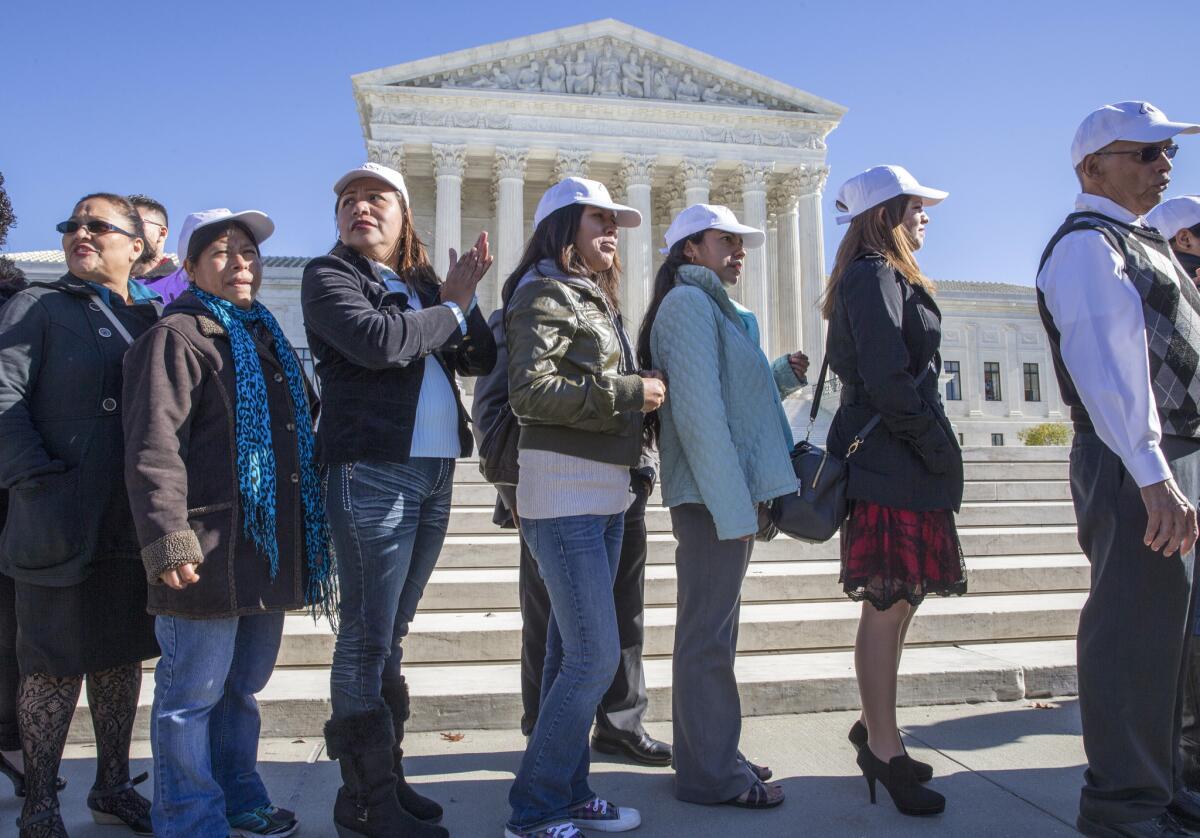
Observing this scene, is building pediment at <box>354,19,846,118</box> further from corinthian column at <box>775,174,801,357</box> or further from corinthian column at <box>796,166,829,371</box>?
corinthian column at <box>775,174,801,357</box>

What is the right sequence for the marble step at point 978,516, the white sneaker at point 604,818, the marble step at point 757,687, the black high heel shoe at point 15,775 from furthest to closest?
1. the marble step at point 978,516
2. the marble step at point 757,687
3. the black high heel shoe at point 15,775
4. the white sneaker at point 604,818

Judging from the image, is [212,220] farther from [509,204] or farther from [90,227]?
[509,204]

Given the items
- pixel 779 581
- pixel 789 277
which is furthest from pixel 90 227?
pixel 789 277

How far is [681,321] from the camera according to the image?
11.7ft

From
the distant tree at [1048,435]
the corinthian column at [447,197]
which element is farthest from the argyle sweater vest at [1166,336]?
the distant tree at [1048,435]

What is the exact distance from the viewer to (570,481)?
3.14 m

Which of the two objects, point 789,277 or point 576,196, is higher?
point 789,277

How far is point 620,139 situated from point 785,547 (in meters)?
29.1

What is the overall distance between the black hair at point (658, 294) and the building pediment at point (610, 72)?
31344 millimetres

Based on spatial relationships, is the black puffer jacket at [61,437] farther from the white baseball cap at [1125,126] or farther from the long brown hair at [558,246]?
the white baseball cap at [1125,126]

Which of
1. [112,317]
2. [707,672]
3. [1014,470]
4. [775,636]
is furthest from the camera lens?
[1014,470]

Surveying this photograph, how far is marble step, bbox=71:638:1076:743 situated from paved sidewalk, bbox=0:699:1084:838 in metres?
0.08

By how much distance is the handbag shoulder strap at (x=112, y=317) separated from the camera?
3545 millimetres

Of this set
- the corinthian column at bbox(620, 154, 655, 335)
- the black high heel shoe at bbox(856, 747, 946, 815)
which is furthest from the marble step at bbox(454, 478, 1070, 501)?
the corinthian column at bbox(620, 154, 655, 335)
